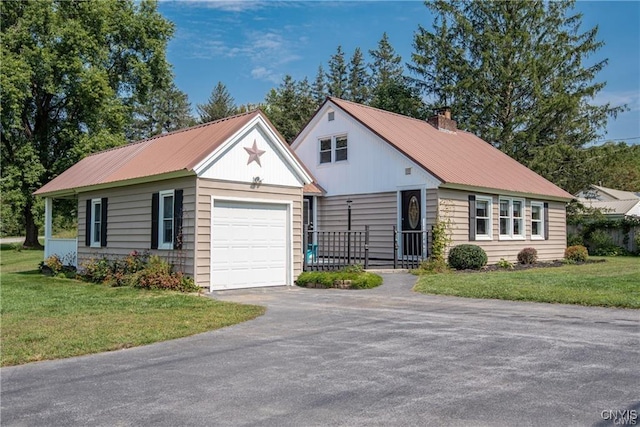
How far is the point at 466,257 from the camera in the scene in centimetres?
1834

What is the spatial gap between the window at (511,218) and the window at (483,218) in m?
0.83

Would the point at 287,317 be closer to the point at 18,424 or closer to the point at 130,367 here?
the point at 130,367

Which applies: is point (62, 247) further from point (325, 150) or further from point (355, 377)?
point (355, 377)

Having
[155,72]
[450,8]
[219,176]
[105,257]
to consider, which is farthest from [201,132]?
[450,8]

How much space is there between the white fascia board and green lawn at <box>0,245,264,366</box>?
3168mm

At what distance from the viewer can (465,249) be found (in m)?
18.5

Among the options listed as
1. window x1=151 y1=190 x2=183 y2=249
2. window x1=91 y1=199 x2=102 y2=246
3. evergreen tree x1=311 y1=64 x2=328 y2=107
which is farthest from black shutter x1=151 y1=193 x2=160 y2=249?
evergreen tree x1=311 y1=64 x2=328 y2=107

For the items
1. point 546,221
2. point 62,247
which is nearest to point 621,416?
point 62,247

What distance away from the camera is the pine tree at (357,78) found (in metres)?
60.8

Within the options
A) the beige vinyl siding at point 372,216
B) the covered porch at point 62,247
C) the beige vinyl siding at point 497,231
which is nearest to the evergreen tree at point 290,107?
the beige vinyl siding at point 372,216

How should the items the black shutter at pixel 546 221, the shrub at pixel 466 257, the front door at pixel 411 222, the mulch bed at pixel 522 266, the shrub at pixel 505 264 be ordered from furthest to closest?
1. the black shutter at pixel 546 221
2. the shrub at pixel 505 264
3. the front door at pixel 411 222
4. the mulch bed at pixel 522 266
5. the shrub at pixel 466 257

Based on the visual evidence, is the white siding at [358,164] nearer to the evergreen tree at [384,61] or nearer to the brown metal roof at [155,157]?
the brown metal roof at [155,157]

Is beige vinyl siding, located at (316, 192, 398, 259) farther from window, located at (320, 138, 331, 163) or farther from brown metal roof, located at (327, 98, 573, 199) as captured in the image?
brown metal roof, located at (327, 98, 573, 199)

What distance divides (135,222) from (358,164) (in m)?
8.79
